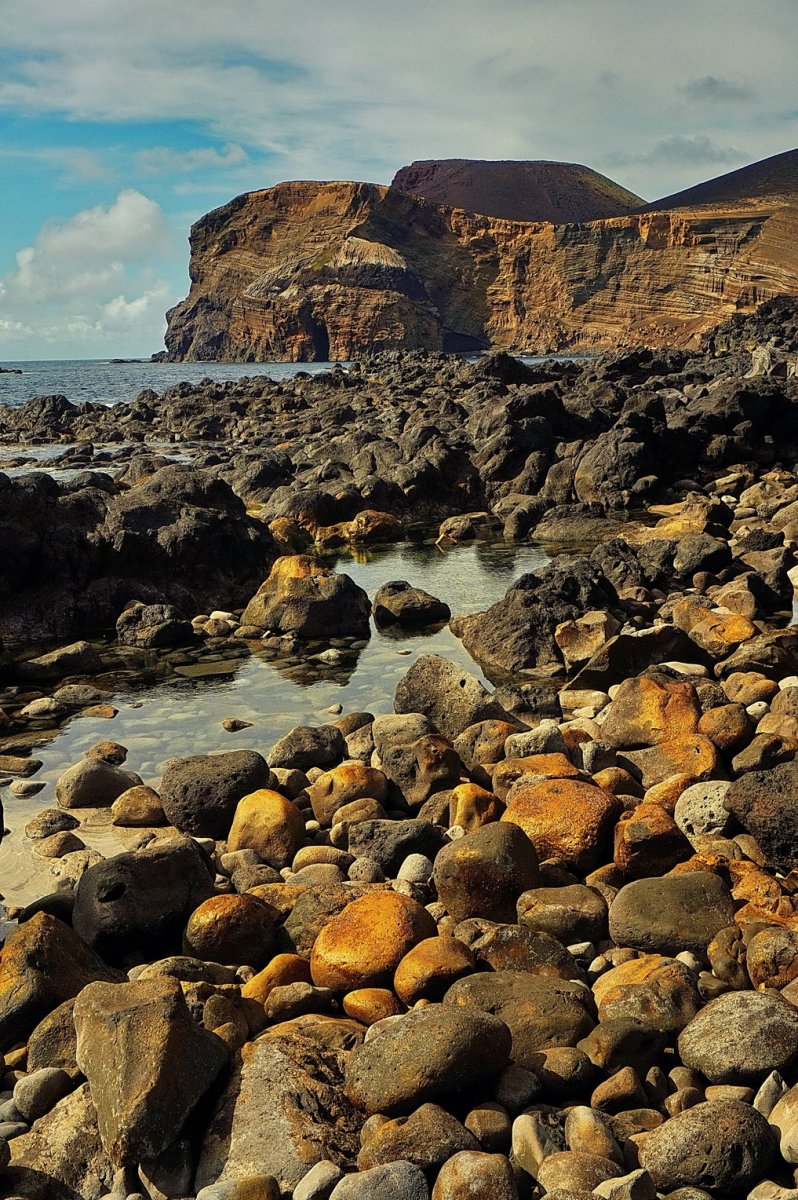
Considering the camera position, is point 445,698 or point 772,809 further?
point 445,698

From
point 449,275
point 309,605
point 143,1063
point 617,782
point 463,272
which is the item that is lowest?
point 617,782

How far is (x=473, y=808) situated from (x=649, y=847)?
4.90 feet

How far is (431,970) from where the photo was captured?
16.7ft

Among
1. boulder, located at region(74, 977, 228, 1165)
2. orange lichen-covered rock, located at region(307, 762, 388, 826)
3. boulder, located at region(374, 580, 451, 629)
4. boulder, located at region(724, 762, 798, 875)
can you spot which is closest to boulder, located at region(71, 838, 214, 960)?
boulder, located at region(74, 977, 228, 1165)

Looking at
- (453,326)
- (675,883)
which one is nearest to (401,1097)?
(675,883)

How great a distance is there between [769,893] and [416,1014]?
8.25ft

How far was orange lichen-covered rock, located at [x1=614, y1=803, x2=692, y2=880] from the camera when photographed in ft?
21.0

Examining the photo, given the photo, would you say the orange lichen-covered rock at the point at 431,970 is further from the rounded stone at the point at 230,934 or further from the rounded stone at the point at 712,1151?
the rounded stone at the point at 712,1151

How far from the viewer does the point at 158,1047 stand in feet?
14.0

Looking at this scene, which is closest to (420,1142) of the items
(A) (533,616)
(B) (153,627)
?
(A) (533,616)

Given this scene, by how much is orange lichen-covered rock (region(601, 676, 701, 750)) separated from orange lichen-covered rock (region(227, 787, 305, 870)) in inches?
116

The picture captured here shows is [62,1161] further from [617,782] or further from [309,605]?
[309,605]

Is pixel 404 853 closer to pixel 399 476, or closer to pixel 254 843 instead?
pixel 254 843

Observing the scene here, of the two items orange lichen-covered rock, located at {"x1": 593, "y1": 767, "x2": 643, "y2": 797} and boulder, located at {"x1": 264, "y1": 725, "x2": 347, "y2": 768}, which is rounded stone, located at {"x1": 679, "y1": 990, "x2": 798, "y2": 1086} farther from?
boulder, located at {"x1": 264, "y1": 725, "x2": 347, "y2": 768}
